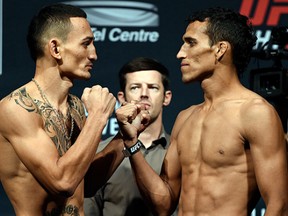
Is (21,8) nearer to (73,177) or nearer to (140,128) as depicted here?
(140,128)

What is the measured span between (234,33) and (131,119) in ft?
1.49

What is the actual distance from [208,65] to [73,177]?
2.08ft

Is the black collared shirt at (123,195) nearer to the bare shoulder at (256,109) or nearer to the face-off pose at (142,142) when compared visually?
the face-off pose at (142,142)

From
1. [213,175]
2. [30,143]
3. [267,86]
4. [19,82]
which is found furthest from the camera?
[19,82]

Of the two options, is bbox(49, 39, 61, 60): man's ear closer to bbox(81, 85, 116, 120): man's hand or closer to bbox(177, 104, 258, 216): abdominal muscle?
bbox(81, 85, 116, 120): man's hand

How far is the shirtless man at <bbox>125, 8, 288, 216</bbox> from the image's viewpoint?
2869 millimetres

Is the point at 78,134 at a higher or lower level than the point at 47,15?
lower

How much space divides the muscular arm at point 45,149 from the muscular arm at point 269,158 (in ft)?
1.65

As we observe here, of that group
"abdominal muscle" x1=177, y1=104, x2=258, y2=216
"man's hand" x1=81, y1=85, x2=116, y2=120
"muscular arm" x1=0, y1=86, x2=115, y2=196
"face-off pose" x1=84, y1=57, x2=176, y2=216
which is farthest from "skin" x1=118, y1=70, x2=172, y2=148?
"muscular arm" x1=0, y1=86, x2=115, y2=196

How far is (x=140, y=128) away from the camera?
3174mm

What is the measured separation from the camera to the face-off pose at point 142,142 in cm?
355

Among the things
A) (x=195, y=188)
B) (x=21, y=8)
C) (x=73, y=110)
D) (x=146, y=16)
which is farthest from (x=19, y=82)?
(x=195, y=188)

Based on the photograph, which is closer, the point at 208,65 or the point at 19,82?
the point at 208,65

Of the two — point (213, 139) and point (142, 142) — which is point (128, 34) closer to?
point (142, 142)
